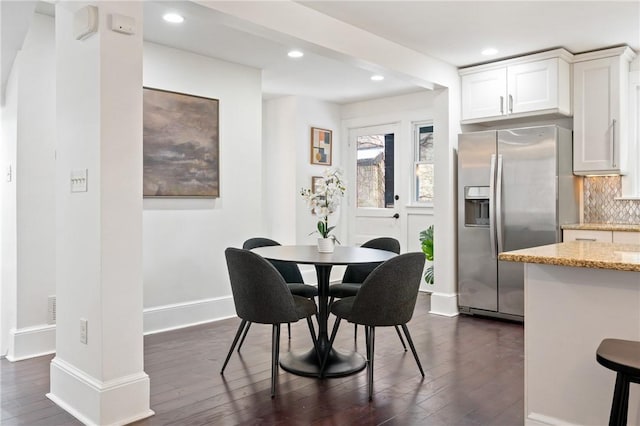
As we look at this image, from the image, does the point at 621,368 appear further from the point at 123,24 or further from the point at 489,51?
the point at 489,51

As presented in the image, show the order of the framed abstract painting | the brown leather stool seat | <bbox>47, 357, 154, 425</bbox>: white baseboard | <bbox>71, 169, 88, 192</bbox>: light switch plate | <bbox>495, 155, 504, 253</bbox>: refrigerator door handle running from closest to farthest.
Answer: the brown leather stool seat, <bbox>47, 357, 154, 425</bbox>: white baseboard, <bbox>71, 169, 88, 192</bbox>: light switch plate, the framed abstract painting, <bbox>495, 155, 504, 253</bbox>: refrigerator door handle

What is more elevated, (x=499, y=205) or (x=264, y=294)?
(x=499, y=205)

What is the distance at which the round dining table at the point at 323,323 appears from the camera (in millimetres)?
3127

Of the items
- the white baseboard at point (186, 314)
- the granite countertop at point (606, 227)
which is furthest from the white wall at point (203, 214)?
the granite countertop at point (606, 227)

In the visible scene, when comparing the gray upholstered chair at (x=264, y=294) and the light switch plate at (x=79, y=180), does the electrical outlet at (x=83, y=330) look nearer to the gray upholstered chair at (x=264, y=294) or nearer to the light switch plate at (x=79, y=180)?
the light switch plate at (x=79, y=180)

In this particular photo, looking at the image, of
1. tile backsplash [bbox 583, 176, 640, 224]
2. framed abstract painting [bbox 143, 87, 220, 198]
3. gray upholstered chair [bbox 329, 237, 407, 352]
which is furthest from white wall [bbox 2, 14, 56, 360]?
tile backsplash [bbox 583, 176, 640, 224]

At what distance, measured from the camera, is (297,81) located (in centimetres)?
557

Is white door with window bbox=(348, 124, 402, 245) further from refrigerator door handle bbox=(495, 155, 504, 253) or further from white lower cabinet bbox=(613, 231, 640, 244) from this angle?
white lower cabinet bbox=(613, 231, 640, 244)

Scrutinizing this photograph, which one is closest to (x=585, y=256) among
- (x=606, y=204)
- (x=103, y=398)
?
(x=103, y=398)

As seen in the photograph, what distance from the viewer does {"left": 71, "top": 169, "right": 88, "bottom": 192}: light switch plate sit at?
2528 millimetres

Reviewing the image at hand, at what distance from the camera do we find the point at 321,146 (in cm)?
675

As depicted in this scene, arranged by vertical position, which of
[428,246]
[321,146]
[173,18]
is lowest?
[428,246]

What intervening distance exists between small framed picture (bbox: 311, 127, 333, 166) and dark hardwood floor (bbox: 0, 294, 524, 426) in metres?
3.05

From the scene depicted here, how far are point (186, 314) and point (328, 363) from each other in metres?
1.73
